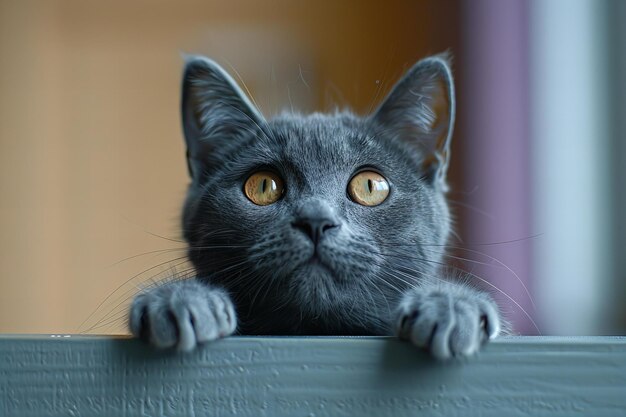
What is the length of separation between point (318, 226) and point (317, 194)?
89 mm

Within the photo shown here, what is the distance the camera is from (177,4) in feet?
10.3

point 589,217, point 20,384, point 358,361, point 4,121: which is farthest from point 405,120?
point 4,121

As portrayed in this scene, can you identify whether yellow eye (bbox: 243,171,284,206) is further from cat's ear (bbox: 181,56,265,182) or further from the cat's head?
cat's ear (bbox: 181,56,265,182)

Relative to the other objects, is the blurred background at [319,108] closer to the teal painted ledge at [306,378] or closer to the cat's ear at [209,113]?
the cat's ear at [209,113]

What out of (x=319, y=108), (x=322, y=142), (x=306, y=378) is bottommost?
(x=306, y=378)

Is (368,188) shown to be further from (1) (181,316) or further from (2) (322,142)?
(1) (181,316)

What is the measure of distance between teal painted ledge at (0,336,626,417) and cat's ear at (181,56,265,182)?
1.87ft

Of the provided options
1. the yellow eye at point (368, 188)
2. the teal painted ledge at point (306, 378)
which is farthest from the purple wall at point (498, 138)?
the teal painted ledge at point (306, 378)

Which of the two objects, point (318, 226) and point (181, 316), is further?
point (318, 226)

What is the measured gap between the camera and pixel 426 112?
1.23 m

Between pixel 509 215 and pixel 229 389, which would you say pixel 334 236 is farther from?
pixel 509 215

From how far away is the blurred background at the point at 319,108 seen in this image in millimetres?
2074

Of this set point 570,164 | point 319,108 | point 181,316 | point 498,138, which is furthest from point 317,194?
point 498,138

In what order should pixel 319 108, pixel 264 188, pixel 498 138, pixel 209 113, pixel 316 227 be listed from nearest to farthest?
pixel 316 227
pixel 264 188
pixel 209 113
pixel 319 108
pixel 498 138
